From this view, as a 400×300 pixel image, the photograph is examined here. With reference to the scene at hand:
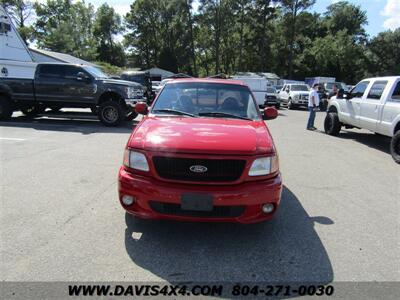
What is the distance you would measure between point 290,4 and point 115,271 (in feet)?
182

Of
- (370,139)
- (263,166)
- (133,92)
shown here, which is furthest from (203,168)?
(133,92)

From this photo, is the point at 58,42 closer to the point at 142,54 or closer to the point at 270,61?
the point at 142,54

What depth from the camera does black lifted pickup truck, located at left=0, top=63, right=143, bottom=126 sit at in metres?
12.6

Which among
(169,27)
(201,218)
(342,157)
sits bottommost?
(342,157)

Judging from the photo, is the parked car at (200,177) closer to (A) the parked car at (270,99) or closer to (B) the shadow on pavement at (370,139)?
(B) the shadow on pavement at (370,139)

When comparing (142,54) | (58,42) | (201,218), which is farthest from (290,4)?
(201,218)

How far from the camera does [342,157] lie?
8.49 metres

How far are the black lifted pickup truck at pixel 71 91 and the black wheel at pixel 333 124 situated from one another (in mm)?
6958

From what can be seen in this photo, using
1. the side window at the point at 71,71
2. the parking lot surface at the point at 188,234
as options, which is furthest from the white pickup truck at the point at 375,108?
the side window at the point at 71,71

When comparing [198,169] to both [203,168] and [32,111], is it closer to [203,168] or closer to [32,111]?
[203,168]

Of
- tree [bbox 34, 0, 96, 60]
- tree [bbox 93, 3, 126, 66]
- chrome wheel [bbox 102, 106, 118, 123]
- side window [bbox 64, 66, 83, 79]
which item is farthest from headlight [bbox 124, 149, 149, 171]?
tree [bbox 93, 3, 126, 66]

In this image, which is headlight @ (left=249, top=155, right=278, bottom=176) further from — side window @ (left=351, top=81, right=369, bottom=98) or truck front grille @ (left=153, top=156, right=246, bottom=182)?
side window @ (left=351, top=81, right=369, bottom=98)

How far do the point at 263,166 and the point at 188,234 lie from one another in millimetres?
1142

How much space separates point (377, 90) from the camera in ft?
30.9
